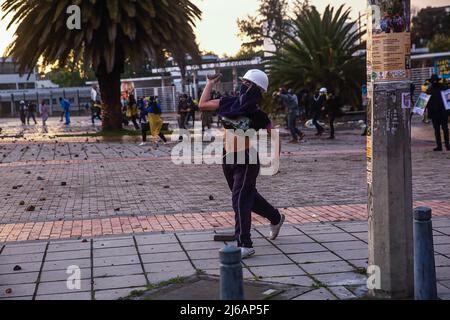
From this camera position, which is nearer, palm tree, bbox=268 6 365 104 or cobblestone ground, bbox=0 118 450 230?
cobblestone ground, bbox=0 118 450 230

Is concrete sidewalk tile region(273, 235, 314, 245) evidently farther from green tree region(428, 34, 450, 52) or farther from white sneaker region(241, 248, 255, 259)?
green tree region(428, 34, 450, 52)

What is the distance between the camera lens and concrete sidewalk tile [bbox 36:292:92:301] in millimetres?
4781

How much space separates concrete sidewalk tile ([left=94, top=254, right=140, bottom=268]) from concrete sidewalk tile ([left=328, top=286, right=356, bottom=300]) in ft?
6.30

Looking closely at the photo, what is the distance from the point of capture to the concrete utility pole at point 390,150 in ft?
14.5

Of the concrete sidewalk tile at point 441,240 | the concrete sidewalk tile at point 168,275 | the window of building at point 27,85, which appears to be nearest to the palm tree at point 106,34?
the concrete sidewalk tile at point 441,240

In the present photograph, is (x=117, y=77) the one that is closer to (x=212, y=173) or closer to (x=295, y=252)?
(x=212, y=173)

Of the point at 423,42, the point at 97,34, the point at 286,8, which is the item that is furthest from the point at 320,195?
the point at 423,42

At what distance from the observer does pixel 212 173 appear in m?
12.5

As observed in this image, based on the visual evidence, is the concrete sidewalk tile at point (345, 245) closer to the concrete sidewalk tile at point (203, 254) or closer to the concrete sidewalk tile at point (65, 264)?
the concrete sidewalk tile at point (203, 254)

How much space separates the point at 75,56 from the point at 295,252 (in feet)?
64.3

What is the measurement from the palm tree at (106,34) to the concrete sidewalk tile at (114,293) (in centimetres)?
1861

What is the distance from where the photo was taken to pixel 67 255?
6.08 metres

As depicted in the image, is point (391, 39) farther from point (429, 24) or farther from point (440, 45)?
point (429, 24)

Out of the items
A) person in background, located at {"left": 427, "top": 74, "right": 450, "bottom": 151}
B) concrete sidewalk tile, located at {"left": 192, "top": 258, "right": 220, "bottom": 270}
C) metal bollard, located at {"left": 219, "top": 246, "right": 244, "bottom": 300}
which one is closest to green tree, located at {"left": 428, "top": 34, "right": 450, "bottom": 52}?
person in background, located at {"left": 427, "top": 74, "right": 450, "bottom": 151}
